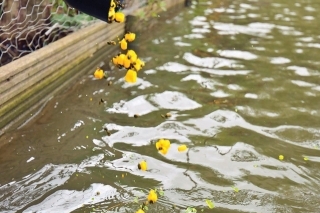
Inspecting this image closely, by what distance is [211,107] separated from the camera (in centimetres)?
268

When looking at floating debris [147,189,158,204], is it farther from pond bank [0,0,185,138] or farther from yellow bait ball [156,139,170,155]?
pond bank [0,0,185,138]

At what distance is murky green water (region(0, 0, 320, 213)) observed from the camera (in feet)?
6.14

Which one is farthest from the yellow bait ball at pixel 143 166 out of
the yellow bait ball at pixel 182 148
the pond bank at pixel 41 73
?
the pond bank at pixel 41 73

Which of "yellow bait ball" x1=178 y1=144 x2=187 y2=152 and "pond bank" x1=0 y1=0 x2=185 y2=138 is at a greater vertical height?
"pond bank" x1=0 y1=0 x2=185 y2=138

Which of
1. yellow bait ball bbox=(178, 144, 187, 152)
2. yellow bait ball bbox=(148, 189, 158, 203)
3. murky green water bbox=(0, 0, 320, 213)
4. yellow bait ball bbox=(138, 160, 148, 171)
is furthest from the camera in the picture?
yellow bait ball bbox=(178, 144, 187, 152)

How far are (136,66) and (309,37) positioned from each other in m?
2.52

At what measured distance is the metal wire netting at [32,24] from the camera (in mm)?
2842

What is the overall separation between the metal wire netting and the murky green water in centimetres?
39

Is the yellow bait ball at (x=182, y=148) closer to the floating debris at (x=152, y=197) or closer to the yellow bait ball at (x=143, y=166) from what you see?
the yellow bait ball at (x=143, y=166)

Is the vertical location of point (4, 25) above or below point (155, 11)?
above

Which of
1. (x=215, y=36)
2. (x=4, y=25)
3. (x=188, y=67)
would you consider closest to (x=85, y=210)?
(x=4, y=25)

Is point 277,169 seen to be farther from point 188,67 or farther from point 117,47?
point 117,47

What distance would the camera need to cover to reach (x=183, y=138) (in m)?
2.33

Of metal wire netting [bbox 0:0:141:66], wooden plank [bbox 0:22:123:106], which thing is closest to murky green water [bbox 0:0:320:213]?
wooden plank [bbox 0:22:123:106]
